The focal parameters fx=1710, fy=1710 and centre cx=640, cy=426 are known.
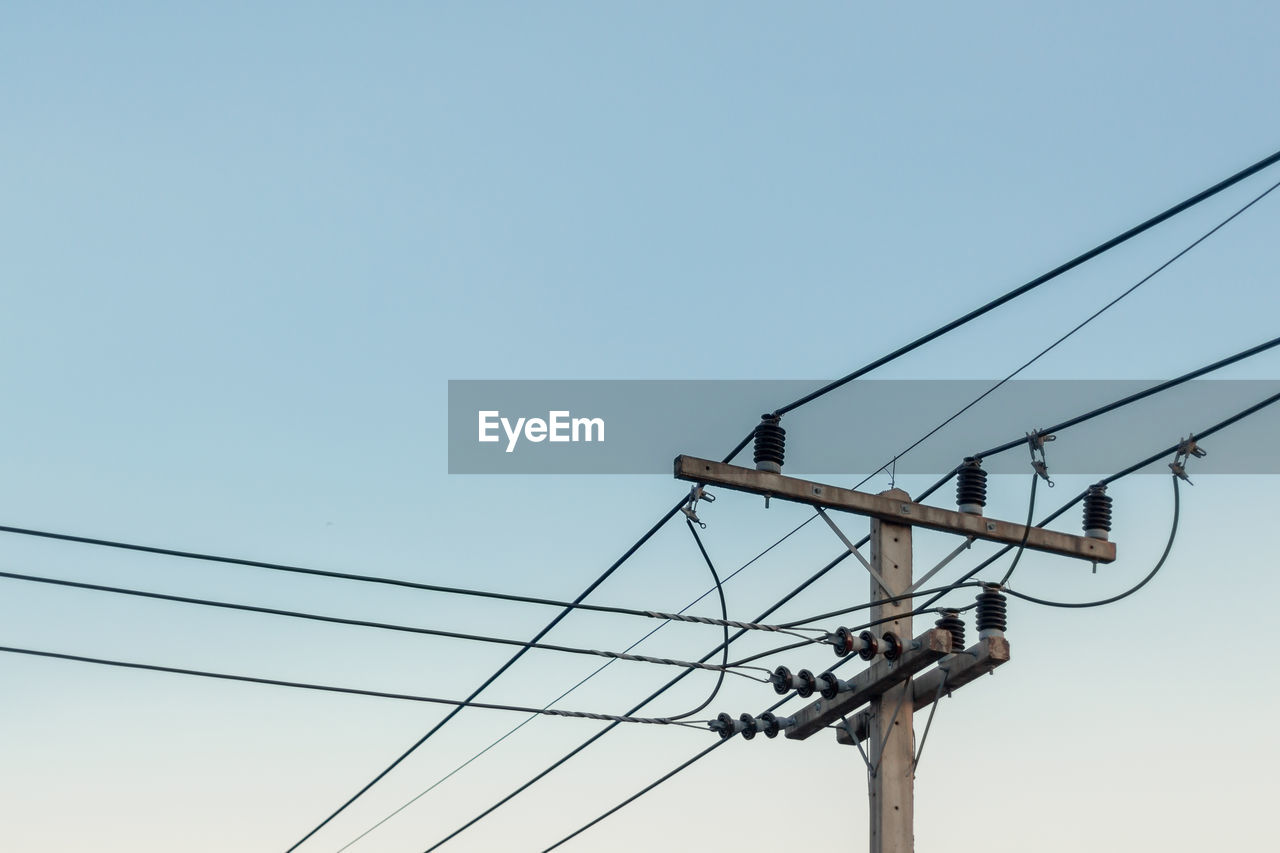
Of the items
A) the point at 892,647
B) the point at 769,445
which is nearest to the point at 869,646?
the point at 892,647

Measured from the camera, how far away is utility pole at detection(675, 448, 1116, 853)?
12.8 metres

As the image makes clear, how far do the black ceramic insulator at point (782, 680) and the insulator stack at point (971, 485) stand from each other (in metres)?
1.93

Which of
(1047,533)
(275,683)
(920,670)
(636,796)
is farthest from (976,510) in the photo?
(275,683)

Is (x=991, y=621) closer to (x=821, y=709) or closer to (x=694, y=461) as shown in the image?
(x=821, y=709)

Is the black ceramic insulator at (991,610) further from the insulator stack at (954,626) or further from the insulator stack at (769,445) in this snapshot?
the insulator stack at (769,445)

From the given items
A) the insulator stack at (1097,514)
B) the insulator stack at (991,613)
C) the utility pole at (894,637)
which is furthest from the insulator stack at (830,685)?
the insulator stack at (1097,514)

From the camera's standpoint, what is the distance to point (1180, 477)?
13070 mm

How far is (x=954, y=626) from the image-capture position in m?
13.0

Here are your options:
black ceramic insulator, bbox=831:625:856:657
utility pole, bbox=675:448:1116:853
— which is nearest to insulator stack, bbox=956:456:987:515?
utility pole, bbox=675:448:1116:853

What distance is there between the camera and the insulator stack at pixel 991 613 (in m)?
13.1

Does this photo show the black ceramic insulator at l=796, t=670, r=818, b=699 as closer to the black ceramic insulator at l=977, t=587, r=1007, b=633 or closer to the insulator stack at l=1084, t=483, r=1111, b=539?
the black ceramic insulator at l=977, t=587, r=1007, b=633

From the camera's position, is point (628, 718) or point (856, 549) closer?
point (856, 549)

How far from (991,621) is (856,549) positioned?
3.83 ft

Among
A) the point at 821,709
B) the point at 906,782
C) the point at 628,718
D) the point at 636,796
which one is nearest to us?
the point at 906,782
